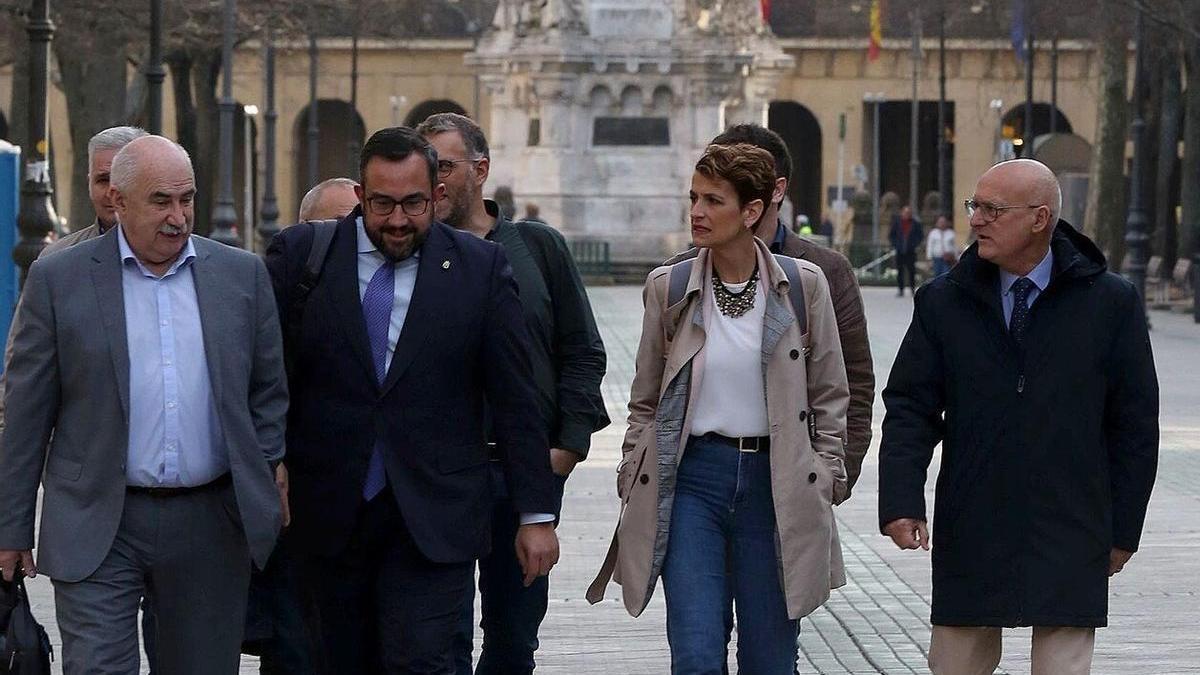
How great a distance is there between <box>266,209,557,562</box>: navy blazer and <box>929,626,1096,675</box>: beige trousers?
116 cm

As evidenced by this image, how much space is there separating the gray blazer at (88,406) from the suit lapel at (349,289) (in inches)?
11.3

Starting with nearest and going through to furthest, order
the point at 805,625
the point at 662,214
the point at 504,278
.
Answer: the point at 504,278 → the point at 805,625 → the point at 662,214

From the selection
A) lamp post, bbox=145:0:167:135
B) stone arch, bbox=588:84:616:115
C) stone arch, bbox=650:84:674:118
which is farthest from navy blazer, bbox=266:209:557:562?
stone arch, bbox=650:84:674:118

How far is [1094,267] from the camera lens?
23.9ft

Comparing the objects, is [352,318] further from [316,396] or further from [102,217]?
[102,217]

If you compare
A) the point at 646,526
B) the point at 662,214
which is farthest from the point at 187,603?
the point at 662,214

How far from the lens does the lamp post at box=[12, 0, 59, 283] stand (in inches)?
813

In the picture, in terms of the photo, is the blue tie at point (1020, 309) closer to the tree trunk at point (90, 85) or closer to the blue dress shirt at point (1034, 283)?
the blue dress shirt at point (1034, 283)

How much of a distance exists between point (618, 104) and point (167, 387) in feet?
131

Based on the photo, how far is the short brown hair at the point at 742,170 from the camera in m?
7.52

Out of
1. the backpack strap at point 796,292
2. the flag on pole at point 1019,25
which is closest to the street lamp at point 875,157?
the flag on pole at point 1019,25

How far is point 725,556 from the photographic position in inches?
297

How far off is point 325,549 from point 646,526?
0.95 metres

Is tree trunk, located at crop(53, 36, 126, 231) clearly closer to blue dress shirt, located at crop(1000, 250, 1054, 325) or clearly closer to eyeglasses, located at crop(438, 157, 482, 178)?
eyeglasses, located at crop(438, 157, 482, 178)
